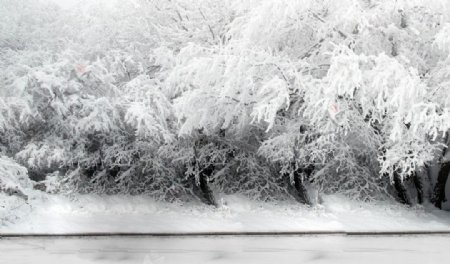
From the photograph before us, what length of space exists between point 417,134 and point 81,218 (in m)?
6.77

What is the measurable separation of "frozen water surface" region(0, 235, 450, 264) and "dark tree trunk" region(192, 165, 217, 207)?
3144 mm

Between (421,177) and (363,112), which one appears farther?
(421,177)

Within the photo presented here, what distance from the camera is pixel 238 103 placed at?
11.1 metres

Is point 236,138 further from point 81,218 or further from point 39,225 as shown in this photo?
point 39,225

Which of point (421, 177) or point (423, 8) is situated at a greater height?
point (423, 8)

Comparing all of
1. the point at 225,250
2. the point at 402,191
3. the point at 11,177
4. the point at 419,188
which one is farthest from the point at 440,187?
the point at 11,177

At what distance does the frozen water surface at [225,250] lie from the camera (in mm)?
8219

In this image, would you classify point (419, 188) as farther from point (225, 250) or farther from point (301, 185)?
point (225, 250)

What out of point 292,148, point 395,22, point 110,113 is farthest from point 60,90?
point 395,22

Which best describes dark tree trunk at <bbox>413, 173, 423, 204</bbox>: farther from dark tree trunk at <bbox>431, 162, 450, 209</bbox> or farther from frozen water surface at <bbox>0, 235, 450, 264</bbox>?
frozen water surface at <bbox>0, 235, 450, 264</bbox>

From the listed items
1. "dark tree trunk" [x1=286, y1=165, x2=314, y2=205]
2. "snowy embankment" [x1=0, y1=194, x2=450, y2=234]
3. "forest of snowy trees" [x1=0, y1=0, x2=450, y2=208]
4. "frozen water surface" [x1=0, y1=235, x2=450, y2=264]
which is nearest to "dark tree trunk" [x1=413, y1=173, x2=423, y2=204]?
"forest of snowy trees" [x1=0, y1=0, x2=450, y2=208]

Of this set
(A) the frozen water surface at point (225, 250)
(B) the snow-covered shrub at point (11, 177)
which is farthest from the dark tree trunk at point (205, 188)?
(B) the snow-covered shrub at point (11, 177)

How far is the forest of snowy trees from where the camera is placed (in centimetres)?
1047

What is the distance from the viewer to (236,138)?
1273cm
